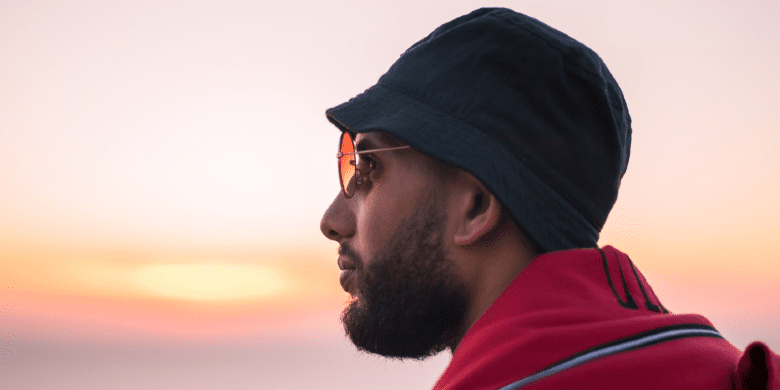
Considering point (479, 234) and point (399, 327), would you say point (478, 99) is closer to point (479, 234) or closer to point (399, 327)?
point (479, 234)

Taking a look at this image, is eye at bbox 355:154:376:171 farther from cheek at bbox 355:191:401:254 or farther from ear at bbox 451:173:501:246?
ear at bbox 451:173:501:246

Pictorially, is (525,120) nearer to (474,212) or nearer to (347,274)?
(474,212)

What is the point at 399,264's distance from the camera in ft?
7.16


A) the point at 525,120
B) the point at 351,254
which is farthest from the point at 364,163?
the point at 525,120

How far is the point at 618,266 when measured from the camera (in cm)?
184

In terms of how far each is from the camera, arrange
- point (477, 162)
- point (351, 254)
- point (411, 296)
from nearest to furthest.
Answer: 1. point (477, 162)
2. point (411, 296)
3. point (351, 254)

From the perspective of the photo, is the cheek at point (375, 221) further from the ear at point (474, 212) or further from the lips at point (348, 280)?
the ear at point (474, 212)

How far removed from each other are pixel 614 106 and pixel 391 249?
0.85m

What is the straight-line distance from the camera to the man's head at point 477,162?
1.92m

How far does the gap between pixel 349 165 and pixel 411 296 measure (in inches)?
21.6

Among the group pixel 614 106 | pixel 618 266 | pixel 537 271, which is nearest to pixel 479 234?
pixel 537 271

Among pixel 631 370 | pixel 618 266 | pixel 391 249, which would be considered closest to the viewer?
pixel 631 370

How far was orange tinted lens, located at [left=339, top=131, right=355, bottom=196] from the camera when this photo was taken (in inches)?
94.0

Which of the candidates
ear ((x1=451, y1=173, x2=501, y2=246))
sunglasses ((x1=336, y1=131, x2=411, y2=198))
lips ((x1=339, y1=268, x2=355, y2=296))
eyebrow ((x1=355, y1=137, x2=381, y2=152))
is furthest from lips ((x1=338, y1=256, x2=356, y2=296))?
ear ((x1=451, y1=173, x2=501, y2=246))
